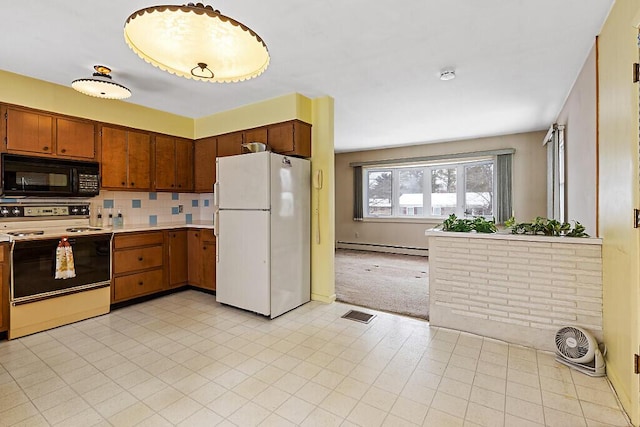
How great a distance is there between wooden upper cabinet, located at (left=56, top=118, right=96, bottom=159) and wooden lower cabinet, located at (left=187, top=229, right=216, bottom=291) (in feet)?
4.94

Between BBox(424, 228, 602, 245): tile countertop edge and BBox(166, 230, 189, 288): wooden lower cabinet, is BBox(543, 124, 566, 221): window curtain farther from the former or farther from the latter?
BBox(166, 230, 189, 288): wooden lower cabinet

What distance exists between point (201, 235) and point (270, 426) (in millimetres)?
2869

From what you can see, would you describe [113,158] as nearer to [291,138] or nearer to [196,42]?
[291,138]

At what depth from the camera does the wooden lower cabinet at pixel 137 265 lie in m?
3.45

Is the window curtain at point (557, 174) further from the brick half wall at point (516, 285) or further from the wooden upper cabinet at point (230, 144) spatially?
the wooden upper cabinet at point (230, 144)

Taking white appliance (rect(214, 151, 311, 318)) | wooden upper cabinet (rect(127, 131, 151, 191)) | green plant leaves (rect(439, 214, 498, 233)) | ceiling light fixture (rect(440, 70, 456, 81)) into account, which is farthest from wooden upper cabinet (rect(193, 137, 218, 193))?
green plant leaves (rect(439, 214, 498, 233))

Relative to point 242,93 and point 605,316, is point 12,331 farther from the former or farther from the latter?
point 605,316

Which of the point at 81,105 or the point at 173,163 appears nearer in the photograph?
the point at 81,105

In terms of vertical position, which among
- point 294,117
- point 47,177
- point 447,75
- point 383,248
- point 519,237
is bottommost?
point 383,248

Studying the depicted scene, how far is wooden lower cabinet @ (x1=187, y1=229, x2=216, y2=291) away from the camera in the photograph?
395cm

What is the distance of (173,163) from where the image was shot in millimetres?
4359

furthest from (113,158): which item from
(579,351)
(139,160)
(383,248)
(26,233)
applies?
(383,248)

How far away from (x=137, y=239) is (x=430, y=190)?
228 inches

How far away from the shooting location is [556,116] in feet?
15.1
